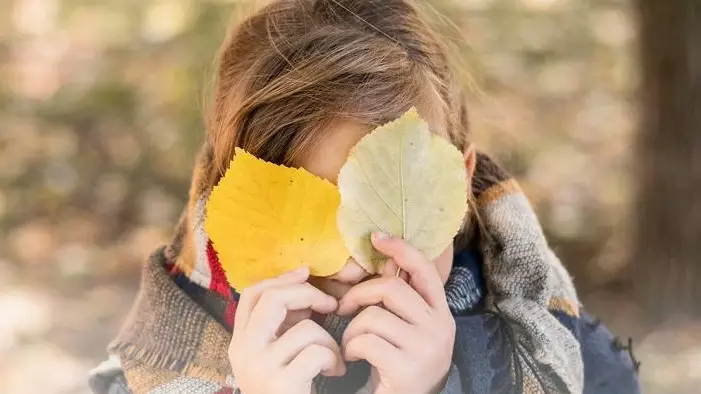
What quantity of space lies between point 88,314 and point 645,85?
0.73 metres

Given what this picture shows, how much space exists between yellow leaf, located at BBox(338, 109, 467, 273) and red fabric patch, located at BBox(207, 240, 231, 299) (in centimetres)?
10

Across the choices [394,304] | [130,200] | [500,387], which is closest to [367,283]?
[394,304]

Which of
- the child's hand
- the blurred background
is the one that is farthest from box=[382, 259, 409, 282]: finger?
the blurred background

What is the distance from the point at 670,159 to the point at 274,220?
0.82 metres

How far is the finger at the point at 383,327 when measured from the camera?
373 mm

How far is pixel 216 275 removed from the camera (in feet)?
1.52

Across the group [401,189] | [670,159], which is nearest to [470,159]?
[401,189]

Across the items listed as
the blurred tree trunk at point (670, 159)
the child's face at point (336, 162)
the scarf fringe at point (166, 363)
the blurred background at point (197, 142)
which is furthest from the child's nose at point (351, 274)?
the blurred tree trunk at point (670, 159)

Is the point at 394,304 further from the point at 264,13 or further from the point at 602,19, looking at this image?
the point at 602,19

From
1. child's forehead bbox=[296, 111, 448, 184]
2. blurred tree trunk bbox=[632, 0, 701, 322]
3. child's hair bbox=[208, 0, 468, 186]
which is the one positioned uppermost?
child's hair bbox=[208, 0, 468, 186]

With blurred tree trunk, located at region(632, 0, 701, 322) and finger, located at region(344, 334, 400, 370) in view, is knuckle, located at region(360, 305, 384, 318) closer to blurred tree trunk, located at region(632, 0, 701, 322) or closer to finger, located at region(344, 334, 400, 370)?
finger, located at region(344, 334, 400, 370)

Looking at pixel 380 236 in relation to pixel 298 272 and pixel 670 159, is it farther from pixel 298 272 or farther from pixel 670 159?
pixel 670 159

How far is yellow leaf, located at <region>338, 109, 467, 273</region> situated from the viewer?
0.38 metres

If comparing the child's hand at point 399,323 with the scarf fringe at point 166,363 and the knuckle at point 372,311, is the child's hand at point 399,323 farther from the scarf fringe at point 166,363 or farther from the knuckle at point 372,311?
the scarf fringe at point 166,363
